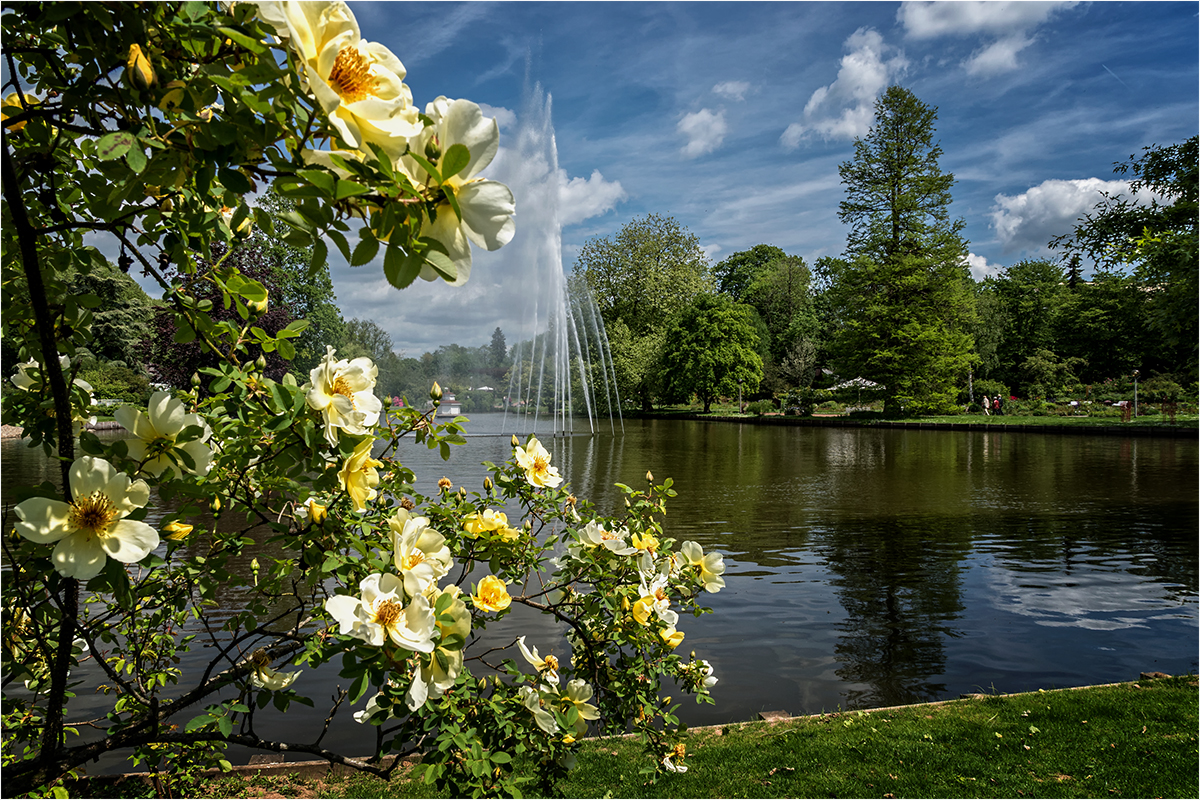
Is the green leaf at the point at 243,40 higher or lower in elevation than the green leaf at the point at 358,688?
higher

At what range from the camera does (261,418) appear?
4.40 ft

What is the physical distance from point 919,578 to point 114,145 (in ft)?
27.3

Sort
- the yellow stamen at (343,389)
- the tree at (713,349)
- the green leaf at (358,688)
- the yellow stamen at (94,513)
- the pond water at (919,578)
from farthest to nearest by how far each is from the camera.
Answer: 1. the tree at (713,349)
2. the pond water at (919,578)
3. the yellow stamen at (343,389)
4. the green leaf at (358,688)
5. the yellow stamen at (94,513)

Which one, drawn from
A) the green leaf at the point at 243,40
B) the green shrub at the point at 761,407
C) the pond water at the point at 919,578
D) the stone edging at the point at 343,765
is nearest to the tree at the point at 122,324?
the pond water at the point at 919,578

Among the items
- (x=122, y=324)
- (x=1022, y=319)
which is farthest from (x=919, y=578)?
(x=1022, y=319)

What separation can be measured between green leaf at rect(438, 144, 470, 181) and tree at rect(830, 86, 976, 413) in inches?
1494

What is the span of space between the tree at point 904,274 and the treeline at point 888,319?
2.8 inches

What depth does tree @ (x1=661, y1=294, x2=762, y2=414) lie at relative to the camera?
146 feet

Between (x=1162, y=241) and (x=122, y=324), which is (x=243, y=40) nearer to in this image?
(x=1162, y=241)

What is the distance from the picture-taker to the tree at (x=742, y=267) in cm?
6231

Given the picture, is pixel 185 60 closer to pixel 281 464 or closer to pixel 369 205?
pixel 369 205

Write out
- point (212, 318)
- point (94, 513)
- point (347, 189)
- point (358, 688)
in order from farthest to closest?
point (212, 318)
point (358, 688)
point (94, 513)
point (347, 189)

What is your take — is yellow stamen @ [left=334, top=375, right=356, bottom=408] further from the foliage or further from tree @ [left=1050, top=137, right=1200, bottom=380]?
tree @ [left=1050, top=137, right=1200, bottom=380]

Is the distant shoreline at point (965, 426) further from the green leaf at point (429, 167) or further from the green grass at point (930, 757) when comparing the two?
the green leaf at point (429, 167)
